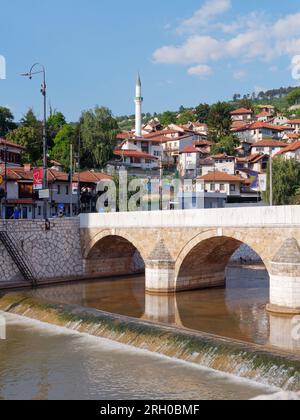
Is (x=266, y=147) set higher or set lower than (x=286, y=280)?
higher

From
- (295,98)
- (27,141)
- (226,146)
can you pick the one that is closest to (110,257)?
(27,141)

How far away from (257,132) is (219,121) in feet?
38.8

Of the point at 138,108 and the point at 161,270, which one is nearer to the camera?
the point at 161,270

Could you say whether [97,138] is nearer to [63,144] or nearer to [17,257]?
[63,144]

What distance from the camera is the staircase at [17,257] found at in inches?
1120

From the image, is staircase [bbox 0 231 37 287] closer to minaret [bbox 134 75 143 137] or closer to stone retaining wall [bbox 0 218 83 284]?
stone retaining wall [bbox 0 218 83 284]

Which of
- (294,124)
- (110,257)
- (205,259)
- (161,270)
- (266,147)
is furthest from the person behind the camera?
(294,124)

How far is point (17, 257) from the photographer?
28.7 m

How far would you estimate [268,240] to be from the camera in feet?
69.9

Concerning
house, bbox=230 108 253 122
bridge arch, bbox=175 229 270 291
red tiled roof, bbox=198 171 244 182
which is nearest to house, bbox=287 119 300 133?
house, bbox=230 108 253 122

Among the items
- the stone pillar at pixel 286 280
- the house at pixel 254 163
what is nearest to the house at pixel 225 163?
the house at pixel 254 163

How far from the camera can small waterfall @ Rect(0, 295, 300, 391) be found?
12.8m
